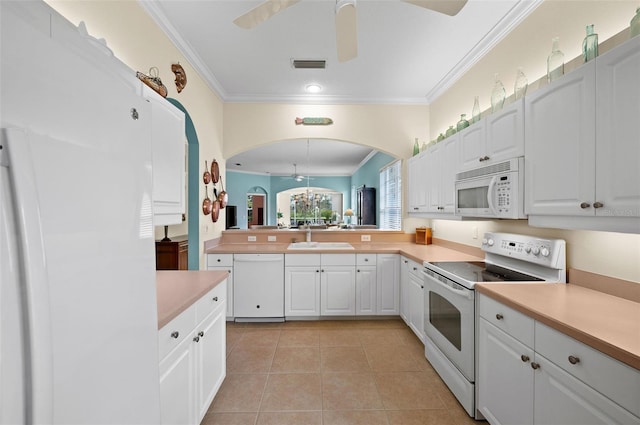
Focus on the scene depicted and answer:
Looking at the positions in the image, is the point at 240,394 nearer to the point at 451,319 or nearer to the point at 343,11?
the point at 451,319

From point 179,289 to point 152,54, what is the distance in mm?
1718

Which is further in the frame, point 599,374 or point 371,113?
point 371,113

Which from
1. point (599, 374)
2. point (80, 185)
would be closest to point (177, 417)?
point (80, 185)

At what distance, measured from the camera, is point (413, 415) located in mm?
1861

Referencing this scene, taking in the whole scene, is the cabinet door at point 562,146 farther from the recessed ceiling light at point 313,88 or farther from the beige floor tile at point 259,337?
the beige floor tile at point 259,337

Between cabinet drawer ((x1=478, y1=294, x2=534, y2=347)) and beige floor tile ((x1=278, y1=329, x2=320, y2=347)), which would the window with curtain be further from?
cabinet drawer ((x1=478, y1=294, x2=534, y2=347))

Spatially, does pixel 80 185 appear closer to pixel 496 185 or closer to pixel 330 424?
pixel 330 424

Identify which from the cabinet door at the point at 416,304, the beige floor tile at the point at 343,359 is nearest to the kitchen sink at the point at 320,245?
the cabinet door at the point at 416,304

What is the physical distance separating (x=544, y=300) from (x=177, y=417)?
6.25 ft

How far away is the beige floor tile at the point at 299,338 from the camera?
2.82 metres

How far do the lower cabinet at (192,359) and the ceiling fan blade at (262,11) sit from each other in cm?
164

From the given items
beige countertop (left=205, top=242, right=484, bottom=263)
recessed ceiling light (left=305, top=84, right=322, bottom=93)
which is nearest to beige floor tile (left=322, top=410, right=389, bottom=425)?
beige countertop (left=205, top=242, right=484, bottom=263)

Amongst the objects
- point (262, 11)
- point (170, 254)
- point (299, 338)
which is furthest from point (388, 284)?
point (262, 11)

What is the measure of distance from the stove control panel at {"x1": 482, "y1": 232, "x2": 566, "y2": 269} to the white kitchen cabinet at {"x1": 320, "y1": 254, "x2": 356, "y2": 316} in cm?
146
